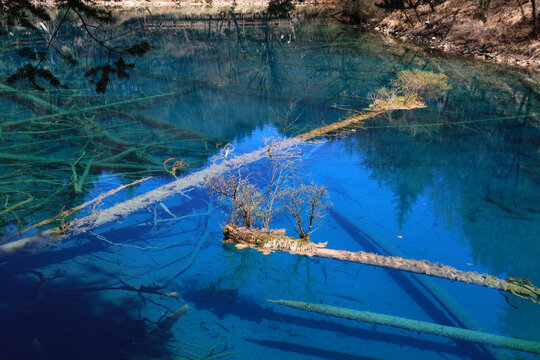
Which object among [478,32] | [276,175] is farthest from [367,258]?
[478,32]

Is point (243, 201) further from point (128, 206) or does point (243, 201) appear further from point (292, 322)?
point (128, 206)

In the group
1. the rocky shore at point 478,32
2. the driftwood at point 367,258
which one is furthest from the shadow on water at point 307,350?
the rocky shore at point 478,32

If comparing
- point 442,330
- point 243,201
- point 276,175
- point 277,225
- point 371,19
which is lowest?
point 442,330

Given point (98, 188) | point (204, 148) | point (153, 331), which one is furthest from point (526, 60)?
point (153, 331)

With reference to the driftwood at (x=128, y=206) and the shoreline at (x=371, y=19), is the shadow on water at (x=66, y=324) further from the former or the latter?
the shoreline at (x=371, y=19)

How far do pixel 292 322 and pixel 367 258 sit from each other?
1.69 meters

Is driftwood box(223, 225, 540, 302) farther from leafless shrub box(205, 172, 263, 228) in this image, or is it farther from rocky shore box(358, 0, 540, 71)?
rocky shore box(358, 0, 540, 71)

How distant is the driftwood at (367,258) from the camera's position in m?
6.77

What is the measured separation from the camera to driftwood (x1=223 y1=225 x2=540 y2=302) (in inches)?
267

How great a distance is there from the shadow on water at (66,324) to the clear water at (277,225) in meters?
0.02

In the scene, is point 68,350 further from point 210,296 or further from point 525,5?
point 525,5

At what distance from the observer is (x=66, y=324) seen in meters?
6.15

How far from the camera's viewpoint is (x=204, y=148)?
12.3 metres

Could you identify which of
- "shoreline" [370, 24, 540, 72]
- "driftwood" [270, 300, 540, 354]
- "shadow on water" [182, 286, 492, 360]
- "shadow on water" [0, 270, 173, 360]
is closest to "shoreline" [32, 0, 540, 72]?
"shoreline" [370, 24, 540, 72]
